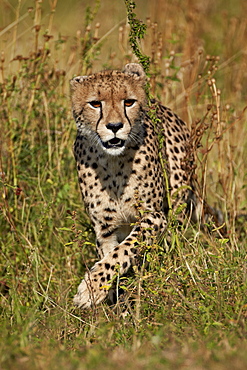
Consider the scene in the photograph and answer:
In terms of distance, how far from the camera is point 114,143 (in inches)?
138

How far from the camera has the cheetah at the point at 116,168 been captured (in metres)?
3.50

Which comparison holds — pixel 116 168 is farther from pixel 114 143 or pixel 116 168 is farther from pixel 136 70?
pixel 136 70

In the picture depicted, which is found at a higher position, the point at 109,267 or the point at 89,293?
the point at 109,267

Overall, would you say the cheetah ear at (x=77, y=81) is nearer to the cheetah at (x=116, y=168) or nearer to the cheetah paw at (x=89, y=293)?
the cheetah at (x=116, y=168)

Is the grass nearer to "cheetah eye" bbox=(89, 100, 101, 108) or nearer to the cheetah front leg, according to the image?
the cheetah front leg

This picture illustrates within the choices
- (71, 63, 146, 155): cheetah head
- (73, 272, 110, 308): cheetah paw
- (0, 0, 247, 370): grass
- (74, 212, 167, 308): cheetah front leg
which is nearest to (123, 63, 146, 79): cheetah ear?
(71, 63, 146, 155): cheetah head

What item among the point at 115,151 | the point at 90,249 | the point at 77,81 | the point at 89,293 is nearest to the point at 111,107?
the point at 115,151

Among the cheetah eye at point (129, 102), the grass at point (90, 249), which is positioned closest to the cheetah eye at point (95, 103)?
the cheetah eye at point (129, 102)

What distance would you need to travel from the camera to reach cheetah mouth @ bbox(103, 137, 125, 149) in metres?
3.49

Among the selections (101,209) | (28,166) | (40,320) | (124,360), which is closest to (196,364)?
(124,360)

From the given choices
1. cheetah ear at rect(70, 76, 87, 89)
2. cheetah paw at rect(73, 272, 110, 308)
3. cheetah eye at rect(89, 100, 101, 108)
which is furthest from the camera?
cheetah ear at rect(70, 76, 87, 89)

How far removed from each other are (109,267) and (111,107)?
2.87 feet

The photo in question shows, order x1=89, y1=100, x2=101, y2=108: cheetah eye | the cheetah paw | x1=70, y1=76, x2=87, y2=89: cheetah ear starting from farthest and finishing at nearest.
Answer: x1=70, y1=76, x2=87, y2=89: cheetah ear → x1=89, y1=100, x2=101, y2=108: cheetah eye → the cheetah paw

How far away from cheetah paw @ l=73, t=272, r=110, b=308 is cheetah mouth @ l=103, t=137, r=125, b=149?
70cm
